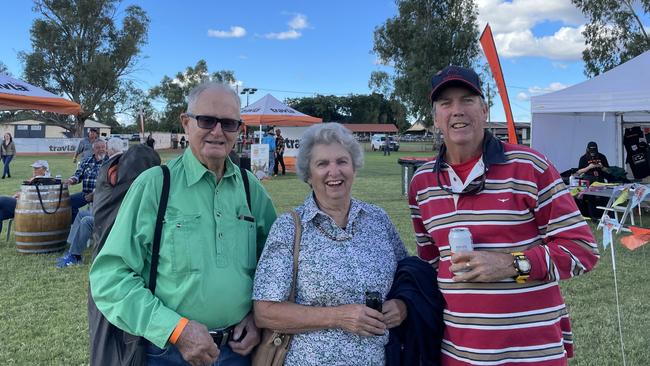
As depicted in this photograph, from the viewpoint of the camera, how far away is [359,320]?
1735mm

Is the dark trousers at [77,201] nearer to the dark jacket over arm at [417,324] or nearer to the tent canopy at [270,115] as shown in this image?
the dark jacket over arm at [417,324]

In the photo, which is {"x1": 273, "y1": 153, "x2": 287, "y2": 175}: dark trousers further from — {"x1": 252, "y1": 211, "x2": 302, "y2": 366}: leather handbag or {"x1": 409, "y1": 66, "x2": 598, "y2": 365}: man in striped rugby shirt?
{"x1": 409, "y1": 66, "x2": 598, "y2": 365}: man in striped rugby shirt

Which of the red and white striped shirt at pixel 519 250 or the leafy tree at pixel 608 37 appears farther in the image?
the leafy tree at pixel 608 37

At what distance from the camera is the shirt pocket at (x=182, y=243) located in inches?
68.6

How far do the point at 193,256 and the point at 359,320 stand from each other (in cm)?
67

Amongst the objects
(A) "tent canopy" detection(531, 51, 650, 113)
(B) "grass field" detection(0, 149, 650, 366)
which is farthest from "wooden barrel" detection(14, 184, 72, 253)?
(A) "tent canopy" detection(531, 51, 650, 113)

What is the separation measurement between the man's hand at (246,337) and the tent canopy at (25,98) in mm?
6383

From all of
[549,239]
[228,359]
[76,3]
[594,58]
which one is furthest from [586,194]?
[76,3]

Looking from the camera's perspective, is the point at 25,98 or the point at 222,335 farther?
the point at 25,98

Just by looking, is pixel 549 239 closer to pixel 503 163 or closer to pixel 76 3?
pixel 503 163

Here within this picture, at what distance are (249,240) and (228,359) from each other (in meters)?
0.48

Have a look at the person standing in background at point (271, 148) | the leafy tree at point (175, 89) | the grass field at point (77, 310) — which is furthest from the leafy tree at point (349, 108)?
the grass field at point (77, 310)

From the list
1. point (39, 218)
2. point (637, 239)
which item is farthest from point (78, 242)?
point (637, 239)

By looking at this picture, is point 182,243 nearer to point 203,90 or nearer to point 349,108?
point 203,90
